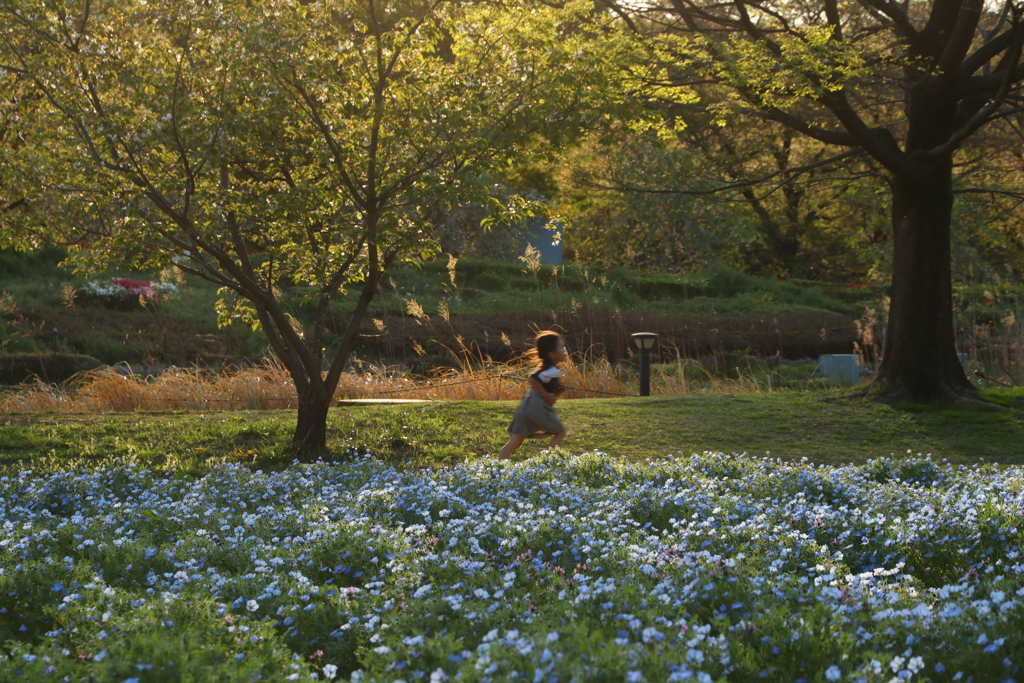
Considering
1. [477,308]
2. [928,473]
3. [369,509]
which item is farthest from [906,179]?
[477,308]

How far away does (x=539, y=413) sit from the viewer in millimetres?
6680

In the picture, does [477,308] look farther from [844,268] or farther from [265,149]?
[844,268]

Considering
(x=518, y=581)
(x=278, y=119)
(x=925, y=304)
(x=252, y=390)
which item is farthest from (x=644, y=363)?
(x=518, y=581)

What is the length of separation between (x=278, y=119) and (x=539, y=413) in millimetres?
3129

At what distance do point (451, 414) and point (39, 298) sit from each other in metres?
12.8

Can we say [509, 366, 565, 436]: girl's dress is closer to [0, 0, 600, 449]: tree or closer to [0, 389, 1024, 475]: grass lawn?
[0, 389, 1024, 475]: grass lawn

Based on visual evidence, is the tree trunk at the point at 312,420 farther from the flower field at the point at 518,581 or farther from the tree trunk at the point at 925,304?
the tree trunk at the point at 925,304

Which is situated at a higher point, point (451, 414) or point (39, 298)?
point (39, 298)

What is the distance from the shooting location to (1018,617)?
9.20 ft

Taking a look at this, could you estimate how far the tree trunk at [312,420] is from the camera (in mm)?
7363

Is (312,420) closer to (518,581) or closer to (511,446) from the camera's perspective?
(511,446)

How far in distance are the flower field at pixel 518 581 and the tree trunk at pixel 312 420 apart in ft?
5.29

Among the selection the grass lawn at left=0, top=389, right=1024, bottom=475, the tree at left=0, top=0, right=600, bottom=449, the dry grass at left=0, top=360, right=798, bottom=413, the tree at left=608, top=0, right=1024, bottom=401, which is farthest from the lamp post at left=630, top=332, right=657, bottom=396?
the tree at left=0, top=0, right=600, bottom=449

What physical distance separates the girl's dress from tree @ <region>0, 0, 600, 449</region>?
1.46 m
